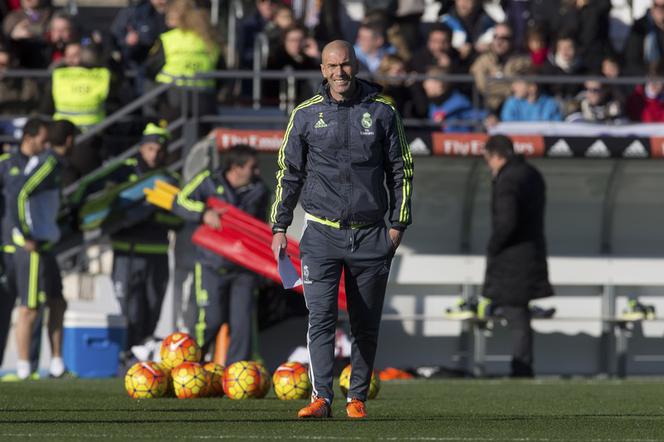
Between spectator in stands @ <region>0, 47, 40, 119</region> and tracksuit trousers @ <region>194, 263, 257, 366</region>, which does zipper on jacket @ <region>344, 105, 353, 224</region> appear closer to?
tracksuit trousers @ <region>194, 263, 257, 366</region>

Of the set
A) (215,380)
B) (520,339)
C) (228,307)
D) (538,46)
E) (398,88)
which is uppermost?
(538,46)

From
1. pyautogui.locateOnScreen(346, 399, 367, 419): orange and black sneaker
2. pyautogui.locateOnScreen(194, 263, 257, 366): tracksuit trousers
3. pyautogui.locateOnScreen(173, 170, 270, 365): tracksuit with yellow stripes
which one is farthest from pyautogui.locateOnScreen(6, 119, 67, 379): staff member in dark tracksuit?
pyautogui.locateOnScreen(346, 399, 367, 419): orange and black sneaker

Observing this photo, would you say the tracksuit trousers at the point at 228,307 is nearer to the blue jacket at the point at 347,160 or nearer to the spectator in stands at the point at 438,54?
the spectator in stands at the point at 438,54

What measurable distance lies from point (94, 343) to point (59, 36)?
411 cm

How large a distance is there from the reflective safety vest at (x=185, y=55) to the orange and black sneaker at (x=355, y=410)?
8.40 meters

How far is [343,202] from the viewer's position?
9172mm

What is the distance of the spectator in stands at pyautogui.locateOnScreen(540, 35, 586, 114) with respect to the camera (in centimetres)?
1806

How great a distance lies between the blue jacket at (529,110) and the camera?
1731 centimetres

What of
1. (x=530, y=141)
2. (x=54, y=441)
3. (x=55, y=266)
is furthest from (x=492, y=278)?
(x=54, y=441)

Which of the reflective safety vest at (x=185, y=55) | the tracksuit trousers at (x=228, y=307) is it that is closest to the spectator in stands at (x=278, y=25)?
the reflective safety vest at (x=185, y=55)

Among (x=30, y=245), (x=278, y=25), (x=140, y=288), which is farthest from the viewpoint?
(x=278, y=25)

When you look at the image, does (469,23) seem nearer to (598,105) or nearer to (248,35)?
(598,105)

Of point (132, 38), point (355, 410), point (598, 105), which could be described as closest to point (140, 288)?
point (132, 38)

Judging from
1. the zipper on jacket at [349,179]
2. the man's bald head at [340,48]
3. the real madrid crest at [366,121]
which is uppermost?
the man's bald head at [340,48]
